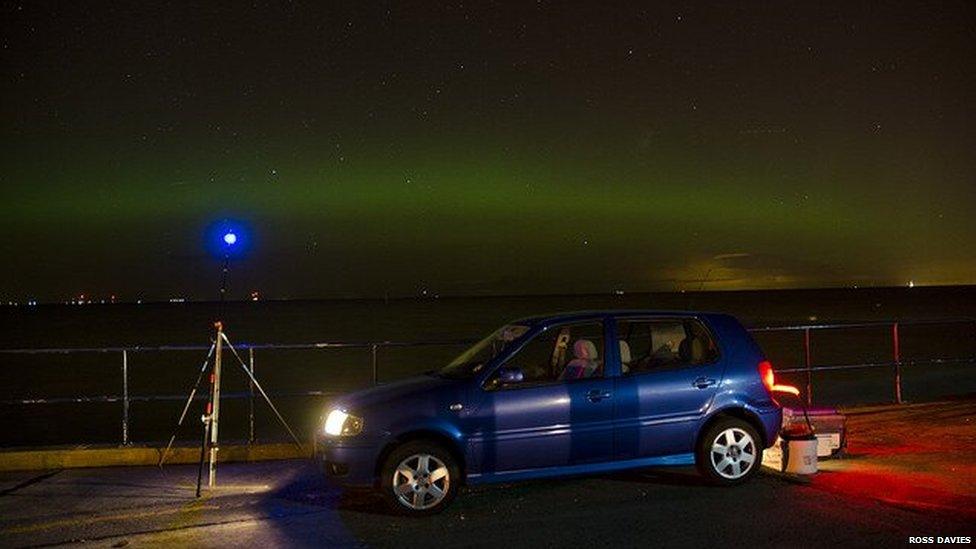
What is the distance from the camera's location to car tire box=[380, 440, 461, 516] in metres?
7.18

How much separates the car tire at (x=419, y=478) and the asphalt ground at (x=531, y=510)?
0.45 feet

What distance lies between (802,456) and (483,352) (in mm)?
3132

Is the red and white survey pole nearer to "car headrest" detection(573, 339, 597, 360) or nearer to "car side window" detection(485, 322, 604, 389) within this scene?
"car side window" detection(485, 322, 604, 389)

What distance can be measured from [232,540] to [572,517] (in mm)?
2617

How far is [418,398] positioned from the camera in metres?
7.32

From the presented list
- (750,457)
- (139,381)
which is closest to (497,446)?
(750,457)

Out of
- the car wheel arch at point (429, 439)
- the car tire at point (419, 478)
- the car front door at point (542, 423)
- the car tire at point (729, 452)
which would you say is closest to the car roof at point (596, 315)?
the car front door at point (542, 423)

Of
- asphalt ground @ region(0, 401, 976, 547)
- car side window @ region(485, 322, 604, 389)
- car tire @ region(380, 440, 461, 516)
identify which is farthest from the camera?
car side window @ region(485, 322, 604, 389)

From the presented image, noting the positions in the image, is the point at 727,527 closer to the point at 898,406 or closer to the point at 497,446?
the point at 497,446

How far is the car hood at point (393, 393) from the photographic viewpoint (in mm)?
7371

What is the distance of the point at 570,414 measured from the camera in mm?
7516

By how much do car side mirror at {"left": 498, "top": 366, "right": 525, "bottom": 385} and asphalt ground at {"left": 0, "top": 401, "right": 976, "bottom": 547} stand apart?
3.52 ft

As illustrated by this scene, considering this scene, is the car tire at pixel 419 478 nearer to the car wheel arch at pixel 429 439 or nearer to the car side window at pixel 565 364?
the car wheel arch at pixel 429 439

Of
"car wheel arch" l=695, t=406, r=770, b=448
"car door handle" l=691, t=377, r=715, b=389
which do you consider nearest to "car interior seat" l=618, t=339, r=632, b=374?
"car door handle" l=691, t=377, r=715, b=389
